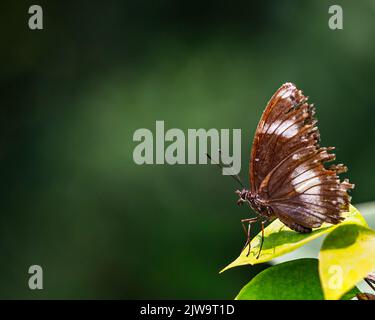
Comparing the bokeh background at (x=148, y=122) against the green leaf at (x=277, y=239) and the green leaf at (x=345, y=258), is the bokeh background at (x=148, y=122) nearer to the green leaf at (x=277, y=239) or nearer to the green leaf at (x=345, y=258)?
the green leaf at (x=277, y=239)

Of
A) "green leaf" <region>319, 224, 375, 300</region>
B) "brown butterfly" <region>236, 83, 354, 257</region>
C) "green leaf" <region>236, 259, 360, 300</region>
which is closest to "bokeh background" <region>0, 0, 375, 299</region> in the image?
"brown butterfly" <region>236, 83, 354, 257</region>

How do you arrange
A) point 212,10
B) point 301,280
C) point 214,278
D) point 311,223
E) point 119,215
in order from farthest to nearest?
point 212,10 < point 119,215 < point 214,278 < point 311,223 < point 301,280

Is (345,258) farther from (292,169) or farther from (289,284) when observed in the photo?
(292,169)

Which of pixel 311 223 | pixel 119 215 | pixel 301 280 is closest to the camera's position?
pixel 301 280

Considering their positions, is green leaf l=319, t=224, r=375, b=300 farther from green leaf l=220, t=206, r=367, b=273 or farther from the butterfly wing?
the butterfly wing

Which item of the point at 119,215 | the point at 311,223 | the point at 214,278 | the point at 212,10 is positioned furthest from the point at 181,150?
the point at 311,223

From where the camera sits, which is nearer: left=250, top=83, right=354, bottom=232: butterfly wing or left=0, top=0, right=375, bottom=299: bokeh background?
left=250, top=83, right=354, bottom=232: butterfly wing

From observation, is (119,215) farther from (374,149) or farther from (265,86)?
(374,149)
